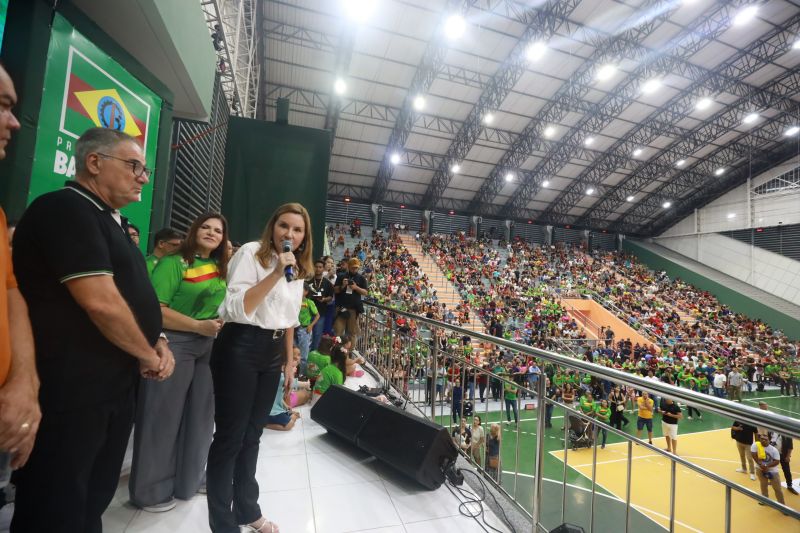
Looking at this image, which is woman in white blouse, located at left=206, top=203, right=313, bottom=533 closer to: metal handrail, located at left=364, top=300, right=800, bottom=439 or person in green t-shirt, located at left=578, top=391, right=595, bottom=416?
metal handrail, located at left=364, top=300, right=800, bottom=439

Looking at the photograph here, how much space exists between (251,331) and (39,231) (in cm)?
85

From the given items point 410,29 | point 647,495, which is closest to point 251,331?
point 647,495

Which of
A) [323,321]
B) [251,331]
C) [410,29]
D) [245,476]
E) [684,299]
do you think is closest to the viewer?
[251,331]

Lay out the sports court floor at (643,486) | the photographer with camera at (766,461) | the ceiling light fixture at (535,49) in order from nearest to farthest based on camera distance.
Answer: the photographer with camera at (766,461) → the sports court floor at (643,486) → the ceiling light fixture at (535,49)

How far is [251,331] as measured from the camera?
171 cm

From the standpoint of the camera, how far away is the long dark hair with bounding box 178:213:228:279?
2.08 m

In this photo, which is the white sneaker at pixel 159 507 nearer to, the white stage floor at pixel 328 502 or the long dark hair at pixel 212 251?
the white stage floor at pixel 328 502

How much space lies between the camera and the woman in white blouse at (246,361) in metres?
1.68

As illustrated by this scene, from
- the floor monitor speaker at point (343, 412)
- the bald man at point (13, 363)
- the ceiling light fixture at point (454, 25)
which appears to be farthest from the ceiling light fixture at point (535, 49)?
the bald man at point (13, 363)

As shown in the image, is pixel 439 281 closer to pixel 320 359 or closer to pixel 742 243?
pixel 320 359

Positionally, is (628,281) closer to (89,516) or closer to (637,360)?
(637,360)

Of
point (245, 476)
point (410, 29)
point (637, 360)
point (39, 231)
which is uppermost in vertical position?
point (410, 29)

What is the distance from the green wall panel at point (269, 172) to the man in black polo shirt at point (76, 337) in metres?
2.03

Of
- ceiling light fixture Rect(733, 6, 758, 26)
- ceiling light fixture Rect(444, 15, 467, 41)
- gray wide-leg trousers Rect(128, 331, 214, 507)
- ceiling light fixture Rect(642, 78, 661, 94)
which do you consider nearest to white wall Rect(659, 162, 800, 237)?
ceiling light fixture Rect(642, 78, 661, 94)
